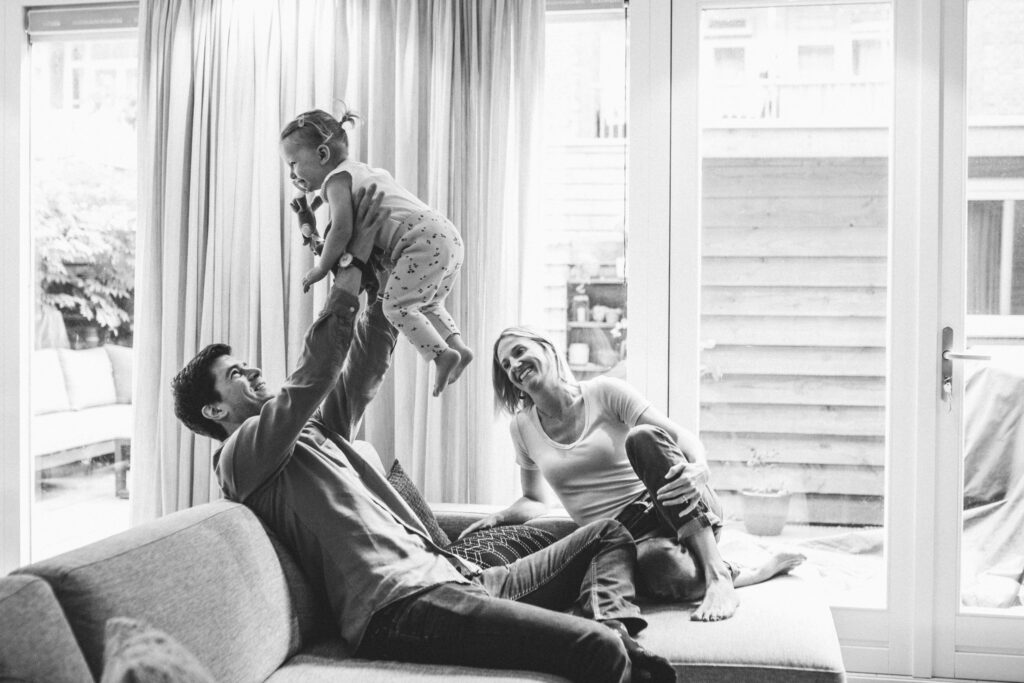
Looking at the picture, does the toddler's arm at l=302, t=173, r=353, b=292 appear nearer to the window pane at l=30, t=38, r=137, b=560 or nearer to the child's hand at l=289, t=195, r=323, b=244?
the child's hand at l=289, t=195, r=323, b=244

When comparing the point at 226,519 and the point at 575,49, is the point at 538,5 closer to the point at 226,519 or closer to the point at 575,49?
the point at 575,49

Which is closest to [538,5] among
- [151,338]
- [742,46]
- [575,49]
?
[575,49]

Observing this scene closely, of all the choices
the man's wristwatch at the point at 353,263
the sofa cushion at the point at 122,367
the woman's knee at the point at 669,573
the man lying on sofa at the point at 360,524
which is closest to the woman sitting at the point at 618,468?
the woman's knee at the point at 669,573

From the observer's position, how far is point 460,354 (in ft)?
6.63

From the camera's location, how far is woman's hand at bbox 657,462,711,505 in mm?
2400

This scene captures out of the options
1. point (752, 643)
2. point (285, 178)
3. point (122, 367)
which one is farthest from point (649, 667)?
point (122, 367)

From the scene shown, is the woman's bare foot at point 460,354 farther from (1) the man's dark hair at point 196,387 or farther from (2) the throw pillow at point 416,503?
(2) the throw pillow at point 416,503

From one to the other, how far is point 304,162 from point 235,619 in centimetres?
90

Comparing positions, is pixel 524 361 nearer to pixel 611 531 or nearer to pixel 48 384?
pixel 611 531

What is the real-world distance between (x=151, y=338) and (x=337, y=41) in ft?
4.06

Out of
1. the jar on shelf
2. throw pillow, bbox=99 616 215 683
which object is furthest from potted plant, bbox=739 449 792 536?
throw pillow, bbox=99 616 215 683

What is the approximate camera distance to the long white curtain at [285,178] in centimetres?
320

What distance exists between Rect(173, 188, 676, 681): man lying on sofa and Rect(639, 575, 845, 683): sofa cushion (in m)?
0.10

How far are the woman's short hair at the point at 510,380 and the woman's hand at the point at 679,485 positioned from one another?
473 millimetres
